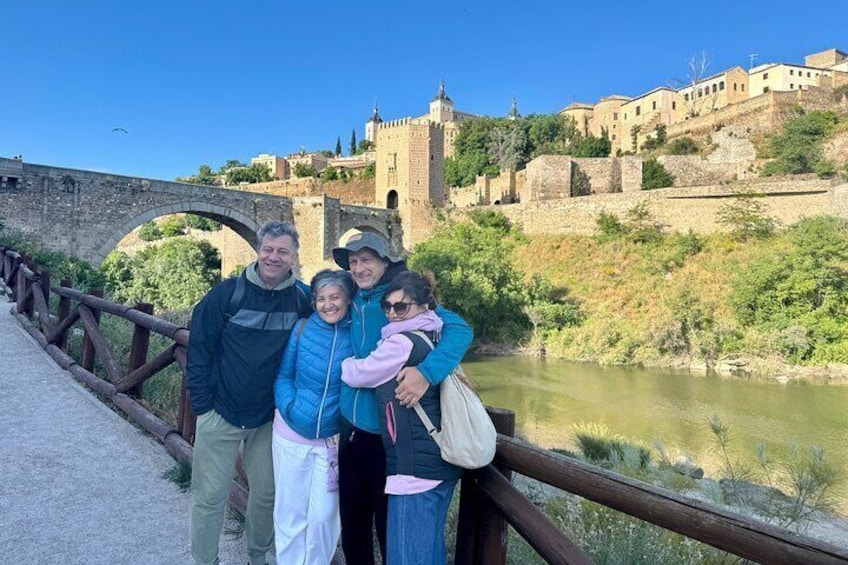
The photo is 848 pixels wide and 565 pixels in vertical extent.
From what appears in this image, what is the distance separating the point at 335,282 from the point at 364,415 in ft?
1.62

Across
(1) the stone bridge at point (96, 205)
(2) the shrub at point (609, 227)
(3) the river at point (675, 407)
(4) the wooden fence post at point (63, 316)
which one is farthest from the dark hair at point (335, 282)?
(2) the shrub at point (609, 227)

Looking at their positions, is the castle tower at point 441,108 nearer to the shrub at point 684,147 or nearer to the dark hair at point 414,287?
the shrub at point 684,147

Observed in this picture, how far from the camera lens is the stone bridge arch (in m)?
17.8

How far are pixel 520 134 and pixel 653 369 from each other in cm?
2969

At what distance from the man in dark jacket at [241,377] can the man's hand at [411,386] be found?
0.70m

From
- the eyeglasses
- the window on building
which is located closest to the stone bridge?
the window on building

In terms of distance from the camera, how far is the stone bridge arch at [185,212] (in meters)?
17.8

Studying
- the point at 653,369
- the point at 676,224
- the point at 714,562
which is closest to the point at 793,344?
the point at 653,369

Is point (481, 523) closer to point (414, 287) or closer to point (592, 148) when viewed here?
point (414, 287)

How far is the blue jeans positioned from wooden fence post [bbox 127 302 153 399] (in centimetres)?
286

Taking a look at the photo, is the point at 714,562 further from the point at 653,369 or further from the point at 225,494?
the point at 653,369

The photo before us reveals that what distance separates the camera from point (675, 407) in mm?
12664

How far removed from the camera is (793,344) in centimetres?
1535

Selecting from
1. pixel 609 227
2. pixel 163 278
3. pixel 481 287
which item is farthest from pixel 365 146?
pixel 481 287
